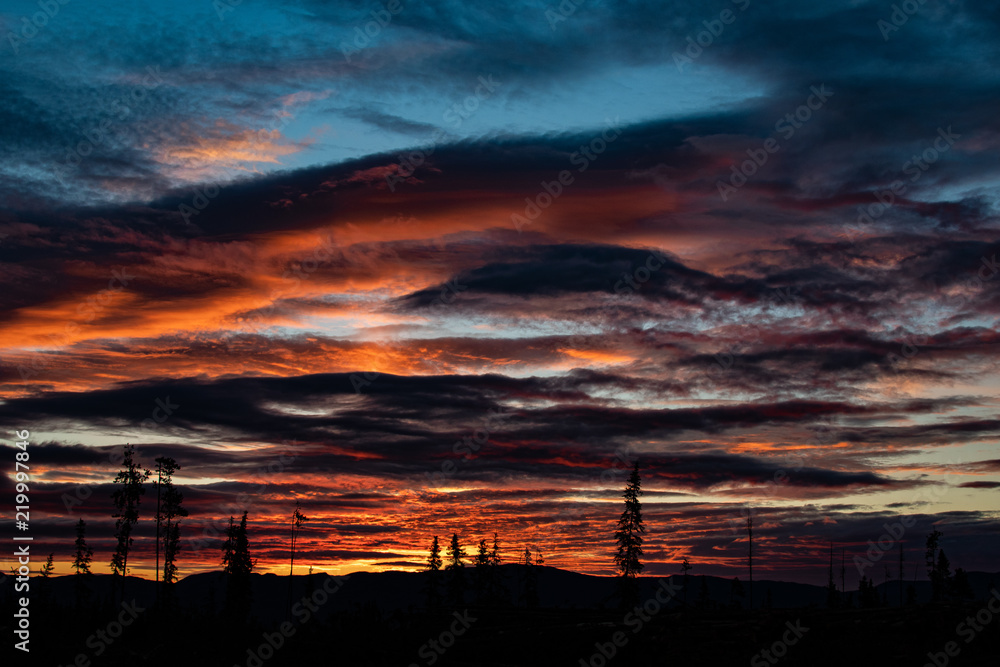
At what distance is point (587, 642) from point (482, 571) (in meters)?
56.8

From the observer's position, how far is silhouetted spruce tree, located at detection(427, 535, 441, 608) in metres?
87.1

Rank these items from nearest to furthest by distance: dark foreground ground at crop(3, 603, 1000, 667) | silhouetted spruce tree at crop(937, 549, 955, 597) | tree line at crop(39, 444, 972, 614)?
dark foreground ground at crop(3, 603, 1000, 667) → tree line at crop(39, 444, 972, 614) → silhouetted spruce tree at crop(937, 549, 955, 597)

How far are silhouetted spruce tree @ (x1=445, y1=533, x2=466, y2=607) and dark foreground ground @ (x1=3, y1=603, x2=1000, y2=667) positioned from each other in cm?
5377

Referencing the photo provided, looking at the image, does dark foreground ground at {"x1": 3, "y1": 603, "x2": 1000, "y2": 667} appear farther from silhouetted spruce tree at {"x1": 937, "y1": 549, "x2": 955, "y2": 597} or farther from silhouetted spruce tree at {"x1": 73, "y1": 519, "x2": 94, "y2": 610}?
silhouetted spruce tree at {"x1": 937, "y1": 549, "x2": 955, "y2": 597}

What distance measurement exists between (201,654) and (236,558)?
186 feet

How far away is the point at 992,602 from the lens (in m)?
22.8

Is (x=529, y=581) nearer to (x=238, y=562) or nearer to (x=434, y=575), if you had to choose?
(x=434, y=575)

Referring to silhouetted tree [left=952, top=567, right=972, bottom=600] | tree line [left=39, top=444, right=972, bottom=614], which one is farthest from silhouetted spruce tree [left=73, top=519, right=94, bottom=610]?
silhouetted tree [left=952, top=567, right=972, bottom=600]

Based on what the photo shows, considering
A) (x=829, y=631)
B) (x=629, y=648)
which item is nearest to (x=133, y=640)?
(x=629, y=648)

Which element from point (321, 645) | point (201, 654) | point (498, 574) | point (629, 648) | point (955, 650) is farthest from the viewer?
point (498, 574)

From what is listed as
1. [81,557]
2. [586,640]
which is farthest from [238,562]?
→ [586,640]

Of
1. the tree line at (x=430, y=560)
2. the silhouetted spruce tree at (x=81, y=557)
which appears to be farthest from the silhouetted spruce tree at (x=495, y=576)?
the silhouetted spruce tree at (x=81, y=557)

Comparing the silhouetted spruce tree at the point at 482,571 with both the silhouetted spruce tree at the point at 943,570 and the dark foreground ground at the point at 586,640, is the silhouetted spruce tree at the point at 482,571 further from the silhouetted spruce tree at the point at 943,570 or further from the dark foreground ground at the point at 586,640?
the silhouetted spruce tree at the point at 943,570

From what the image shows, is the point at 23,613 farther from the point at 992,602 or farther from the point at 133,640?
the point at 992,602
